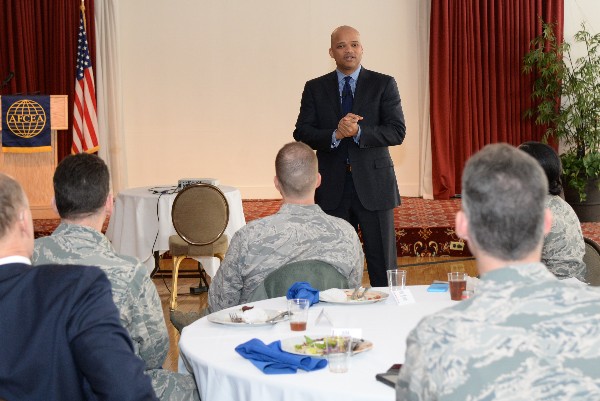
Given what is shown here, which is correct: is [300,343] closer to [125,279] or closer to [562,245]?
[125,279]

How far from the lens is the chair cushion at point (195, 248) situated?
5992mm

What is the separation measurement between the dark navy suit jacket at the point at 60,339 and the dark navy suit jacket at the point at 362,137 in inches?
120

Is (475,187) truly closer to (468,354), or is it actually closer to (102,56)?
(468,354)

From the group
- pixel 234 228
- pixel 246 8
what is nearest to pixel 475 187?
pixel 234 228

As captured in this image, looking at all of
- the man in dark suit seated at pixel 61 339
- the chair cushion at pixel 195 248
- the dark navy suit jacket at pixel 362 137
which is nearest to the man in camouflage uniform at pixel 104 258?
the man in dark suit seated at pixel 61 339

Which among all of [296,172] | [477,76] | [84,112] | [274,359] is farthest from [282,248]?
[477,76]

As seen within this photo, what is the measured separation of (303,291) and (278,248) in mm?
420

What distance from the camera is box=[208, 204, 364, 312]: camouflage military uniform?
3.16 metres

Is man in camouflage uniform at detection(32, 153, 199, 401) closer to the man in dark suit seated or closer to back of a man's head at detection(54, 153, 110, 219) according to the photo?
back of a man's head at detection(54, 153, 110, 219)

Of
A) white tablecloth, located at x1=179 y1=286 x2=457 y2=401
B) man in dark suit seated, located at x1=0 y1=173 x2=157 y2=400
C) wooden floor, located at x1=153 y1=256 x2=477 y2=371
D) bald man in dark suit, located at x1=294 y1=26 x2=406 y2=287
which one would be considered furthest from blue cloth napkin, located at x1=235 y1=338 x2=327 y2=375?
wooden floor, located at x1=153 y1=256 x2=477 y2=371

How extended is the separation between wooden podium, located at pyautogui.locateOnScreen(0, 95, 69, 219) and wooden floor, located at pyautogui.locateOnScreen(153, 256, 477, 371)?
146 centimetres

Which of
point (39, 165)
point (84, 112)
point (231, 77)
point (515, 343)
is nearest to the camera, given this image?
point (515, 343)

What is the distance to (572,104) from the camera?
375 inches

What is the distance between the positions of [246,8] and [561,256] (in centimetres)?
788
